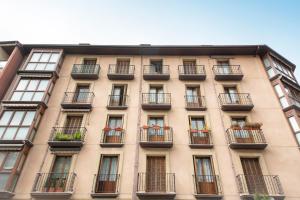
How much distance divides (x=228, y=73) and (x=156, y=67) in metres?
6.17

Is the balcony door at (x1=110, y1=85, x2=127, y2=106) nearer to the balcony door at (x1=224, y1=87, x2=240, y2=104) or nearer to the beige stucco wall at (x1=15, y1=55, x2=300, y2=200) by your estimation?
the beige stucco wall at (x1=15, y1=55, x2=300, y2=200)

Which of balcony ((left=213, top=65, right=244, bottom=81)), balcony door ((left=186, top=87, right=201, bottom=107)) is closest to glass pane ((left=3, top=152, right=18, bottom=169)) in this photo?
balcony door ((left=186, top=87, right=201, bottom=107))

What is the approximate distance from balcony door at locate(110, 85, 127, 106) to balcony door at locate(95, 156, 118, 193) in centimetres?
441

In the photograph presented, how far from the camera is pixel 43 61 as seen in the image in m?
18.4

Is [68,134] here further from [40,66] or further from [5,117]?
[40,66]

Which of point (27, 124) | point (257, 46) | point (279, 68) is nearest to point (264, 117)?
point (279, 68)

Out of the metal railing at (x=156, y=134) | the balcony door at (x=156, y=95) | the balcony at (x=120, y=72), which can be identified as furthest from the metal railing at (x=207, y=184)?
the balcony at (x=120, y=72)

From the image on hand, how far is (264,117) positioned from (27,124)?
53.1 feet

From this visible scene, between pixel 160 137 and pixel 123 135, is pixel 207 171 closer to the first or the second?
pixel 160 137

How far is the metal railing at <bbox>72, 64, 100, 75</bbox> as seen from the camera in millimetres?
18297

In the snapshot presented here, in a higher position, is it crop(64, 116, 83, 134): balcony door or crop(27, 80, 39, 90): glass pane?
crop(27, 80, 39, 90): glass pane

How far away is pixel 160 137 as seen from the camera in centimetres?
1455

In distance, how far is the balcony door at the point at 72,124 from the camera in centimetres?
1505

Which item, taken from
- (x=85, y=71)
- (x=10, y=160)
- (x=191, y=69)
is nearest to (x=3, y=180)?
(x=10, y=160)
